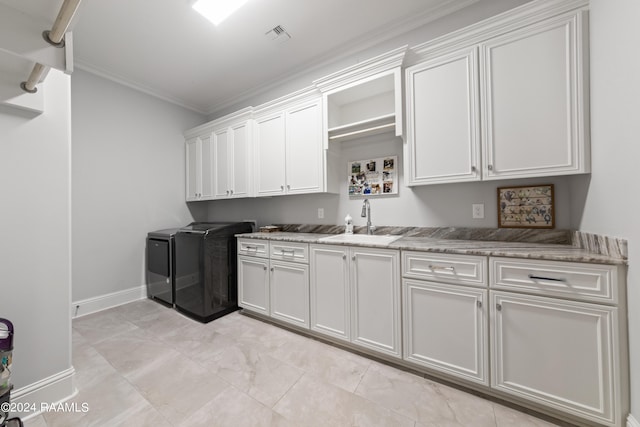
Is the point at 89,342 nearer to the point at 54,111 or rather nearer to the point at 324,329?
the point at 54,111

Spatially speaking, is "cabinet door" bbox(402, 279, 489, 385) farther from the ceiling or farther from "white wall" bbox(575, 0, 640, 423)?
the ceiling

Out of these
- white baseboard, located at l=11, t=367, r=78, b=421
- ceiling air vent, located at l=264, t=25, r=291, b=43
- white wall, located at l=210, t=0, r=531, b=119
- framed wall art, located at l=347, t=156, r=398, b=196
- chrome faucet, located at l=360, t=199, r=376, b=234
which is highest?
ceiling air vent, located at l=264, t=25, r=291, b=43

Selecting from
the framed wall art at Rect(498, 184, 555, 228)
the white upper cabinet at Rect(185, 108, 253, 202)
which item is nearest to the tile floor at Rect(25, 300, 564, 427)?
the framed wall art at Rect(498, 184, 555, 228)

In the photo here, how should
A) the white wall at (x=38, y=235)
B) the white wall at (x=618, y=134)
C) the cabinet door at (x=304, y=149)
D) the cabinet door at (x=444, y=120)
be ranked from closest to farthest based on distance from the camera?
the white wall at (x=618, y=134) < the white wall at (x=38, y=235) < the cabinet door at (x=444, y=120) < the cabinet door at (x=304, y=149)

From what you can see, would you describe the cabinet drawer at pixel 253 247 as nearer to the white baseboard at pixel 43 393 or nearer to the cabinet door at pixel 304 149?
the cabinet door at pixel 304 149

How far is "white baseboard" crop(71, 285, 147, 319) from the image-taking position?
2721 millimetres

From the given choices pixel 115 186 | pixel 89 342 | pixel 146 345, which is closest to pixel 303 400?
pixel 146 345

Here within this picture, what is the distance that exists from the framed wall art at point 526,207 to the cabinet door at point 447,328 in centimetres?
74

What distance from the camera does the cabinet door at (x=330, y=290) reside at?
1993mm

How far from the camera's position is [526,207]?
182cm

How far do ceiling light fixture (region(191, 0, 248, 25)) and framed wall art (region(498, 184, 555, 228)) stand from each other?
2537 millimetres

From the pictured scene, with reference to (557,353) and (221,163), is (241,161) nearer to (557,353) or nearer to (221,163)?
(221,163)

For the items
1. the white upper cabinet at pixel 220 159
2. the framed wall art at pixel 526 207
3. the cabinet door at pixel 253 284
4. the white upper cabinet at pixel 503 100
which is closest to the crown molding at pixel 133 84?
the white upper cabinet at pixel 220 159

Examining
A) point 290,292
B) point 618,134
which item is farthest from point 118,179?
point 618,134
